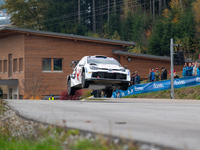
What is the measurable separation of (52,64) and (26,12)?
3475 centimetres

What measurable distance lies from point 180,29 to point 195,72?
1095 inches

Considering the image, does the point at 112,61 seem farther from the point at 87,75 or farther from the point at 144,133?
the point at 144,133

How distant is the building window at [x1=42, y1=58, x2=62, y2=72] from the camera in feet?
131

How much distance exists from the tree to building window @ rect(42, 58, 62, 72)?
32455 millimetres

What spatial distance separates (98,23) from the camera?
88.2m

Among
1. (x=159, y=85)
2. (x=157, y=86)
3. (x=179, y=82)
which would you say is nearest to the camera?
(x=179, y=82)

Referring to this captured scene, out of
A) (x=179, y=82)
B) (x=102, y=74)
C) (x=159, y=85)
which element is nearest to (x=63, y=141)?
(x=102, y=74)

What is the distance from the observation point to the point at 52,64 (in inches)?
1575

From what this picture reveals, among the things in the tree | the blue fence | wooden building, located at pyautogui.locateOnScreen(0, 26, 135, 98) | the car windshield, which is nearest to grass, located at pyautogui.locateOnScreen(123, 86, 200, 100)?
the blue fence

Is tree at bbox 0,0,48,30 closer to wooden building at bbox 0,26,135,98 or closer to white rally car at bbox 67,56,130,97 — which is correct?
wooden building at bbox 0,26,135,98

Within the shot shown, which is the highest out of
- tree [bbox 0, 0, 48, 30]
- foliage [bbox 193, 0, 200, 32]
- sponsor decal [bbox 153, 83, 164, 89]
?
tree [bbox 0, 0, 48, 30]

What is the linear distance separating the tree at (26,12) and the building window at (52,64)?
3246 cm

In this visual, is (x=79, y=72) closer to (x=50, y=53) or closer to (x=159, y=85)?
(x=159, y=85)

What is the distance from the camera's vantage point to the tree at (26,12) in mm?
69312
